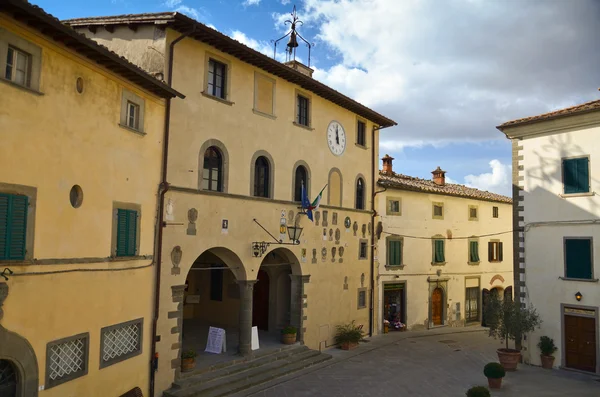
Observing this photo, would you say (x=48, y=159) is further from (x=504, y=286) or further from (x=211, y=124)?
(x=504, y=286)

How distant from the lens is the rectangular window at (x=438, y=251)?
1090 inches

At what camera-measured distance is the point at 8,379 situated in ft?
28.8

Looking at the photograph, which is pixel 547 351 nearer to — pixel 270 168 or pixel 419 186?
pixel 419 186

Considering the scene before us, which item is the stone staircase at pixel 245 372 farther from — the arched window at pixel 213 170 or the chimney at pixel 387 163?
the chimney at pixel 387 163

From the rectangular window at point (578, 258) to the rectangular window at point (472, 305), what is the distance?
480 inches

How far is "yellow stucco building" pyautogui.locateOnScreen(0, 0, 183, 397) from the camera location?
28.1 ft

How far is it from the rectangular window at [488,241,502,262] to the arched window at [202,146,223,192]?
2179 cm

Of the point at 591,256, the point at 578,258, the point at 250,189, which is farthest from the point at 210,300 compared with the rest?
the point at 591,256

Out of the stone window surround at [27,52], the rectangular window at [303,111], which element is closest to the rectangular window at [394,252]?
the rectangular window at [303,111]

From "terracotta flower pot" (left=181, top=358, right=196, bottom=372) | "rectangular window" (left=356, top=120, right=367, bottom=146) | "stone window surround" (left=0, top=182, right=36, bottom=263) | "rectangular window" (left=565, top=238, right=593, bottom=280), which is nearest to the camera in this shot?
"stone window surround" (left=0, top=182, right=36, bottom=263)

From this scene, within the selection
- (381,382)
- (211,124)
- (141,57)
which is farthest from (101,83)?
(381,382)

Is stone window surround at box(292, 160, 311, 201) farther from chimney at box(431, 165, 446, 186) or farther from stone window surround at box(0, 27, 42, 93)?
chimney at box(431, 165, 446, 186)

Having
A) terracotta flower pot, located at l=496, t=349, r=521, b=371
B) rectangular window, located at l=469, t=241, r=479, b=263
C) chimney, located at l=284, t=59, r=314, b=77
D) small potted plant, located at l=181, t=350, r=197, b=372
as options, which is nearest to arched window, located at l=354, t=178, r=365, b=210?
chimney, located at l=284, t=59, r=314, b=77

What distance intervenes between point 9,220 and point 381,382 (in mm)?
12387
